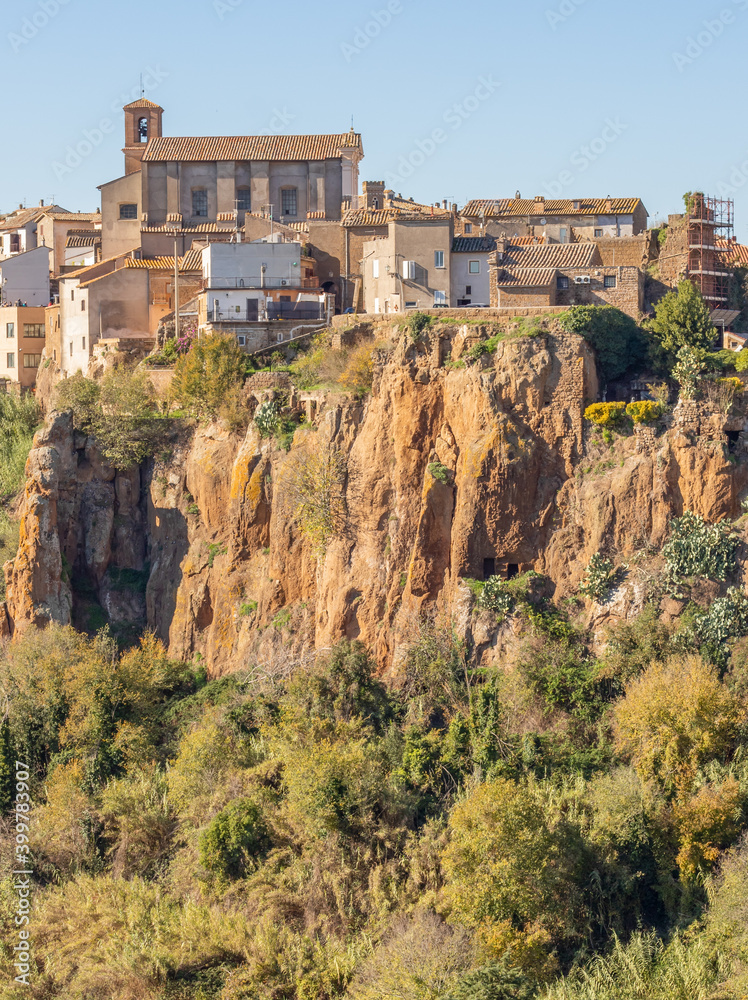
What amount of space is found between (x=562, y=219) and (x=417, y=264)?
11717mm

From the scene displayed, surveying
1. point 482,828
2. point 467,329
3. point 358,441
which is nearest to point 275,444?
point 358,441

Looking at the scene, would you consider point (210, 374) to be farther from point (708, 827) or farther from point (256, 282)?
point (708, 827)

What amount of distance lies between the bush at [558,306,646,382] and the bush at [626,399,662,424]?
2.25m

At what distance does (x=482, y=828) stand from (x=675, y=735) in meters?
5.26

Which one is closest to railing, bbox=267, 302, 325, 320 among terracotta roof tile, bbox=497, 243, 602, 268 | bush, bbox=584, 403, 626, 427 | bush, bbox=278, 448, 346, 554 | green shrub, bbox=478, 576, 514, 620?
terracotta roof tile, bbox=497, 243, 602, 268

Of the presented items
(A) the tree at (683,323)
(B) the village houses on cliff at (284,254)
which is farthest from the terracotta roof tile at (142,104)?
(A) the tree at (683,323)

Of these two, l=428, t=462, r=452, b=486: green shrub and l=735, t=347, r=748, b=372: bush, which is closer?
l=735, t=347, r=748, b=372: bush

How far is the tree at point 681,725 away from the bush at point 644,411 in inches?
271

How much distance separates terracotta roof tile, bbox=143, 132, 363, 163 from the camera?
213 feet

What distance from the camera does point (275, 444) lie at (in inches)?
1914

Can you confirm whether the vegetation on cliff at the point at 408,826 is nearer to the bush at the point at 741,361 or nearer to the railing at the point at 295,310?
the bush at the point at 741,361

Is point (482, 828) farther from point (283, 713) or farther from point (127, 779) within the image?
point (127, 779)

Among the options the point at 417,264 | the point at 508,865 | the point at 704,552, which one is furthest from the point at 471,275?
the point at 508,865

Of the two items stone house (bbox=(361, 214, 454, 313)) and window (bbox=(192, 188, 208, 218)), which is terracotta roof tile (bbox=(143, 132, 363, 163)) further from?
stone house (bbox=(361, 214, 454, 313))
